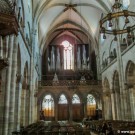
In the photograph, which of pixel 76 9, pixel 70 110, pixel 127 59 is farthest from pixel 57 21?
pixel 127 59

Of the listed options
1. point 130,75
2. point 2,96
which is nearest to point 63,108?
point 130,75

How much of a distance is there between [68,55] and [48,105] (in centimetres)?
953

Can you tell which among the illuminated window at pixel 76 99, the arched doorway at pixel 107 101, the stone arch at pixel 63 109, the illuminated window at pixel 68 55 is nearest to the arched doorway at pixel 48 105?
the stone arch at pixel 63 109

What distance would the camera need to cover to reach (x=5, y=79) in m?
11.5

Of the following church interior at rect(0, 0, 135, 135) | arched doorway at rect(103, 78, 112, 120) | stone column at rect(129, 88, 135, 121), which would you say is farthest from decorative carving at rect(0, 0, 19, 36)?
arched doorway at rect(103, 78, 112, 120)

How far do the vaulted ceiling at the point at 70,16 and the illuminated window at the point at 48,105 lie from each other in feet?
26.4

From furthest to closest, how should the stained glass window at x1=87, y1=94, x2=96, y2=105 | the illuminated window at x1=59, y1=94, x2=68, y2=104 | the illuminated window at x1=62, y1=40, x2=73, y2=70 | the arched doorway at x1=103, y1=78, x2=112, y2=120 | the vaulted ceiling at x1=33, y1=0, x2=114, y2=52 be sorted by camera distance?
the illuminated window at x1=62, y1=40, x2=73, y2=70 < the stained glass window at x1=87, y1=94, x2=96, y2=105 < the illuminated window at x1=59, y1=94, x2=68, y2=104 < the arched doorway at x1=103, y1=78, x2=112, y2=120 < the vaulted ceiling at x1=33, y1=0, x2=114, y2=52

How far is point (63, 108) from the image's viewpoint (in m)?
30.4

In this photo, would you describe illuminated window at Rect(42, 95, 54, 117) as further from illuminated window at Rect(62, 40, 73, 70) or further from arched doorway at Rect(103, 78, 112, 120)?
arched doorway at Rect(103, 78, 112, 120)

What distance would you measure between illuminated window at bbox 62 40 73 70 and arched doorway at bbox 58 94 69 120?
6.29 meters

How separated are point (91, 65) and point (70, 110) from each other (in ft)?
28.3

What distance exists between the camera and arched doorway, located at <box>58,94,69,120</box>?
99.7 feet

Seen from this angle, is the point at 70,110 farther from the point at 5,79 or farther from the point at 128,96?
the point at 5,79

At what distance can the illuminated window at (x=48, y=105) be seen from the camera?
30362mm
